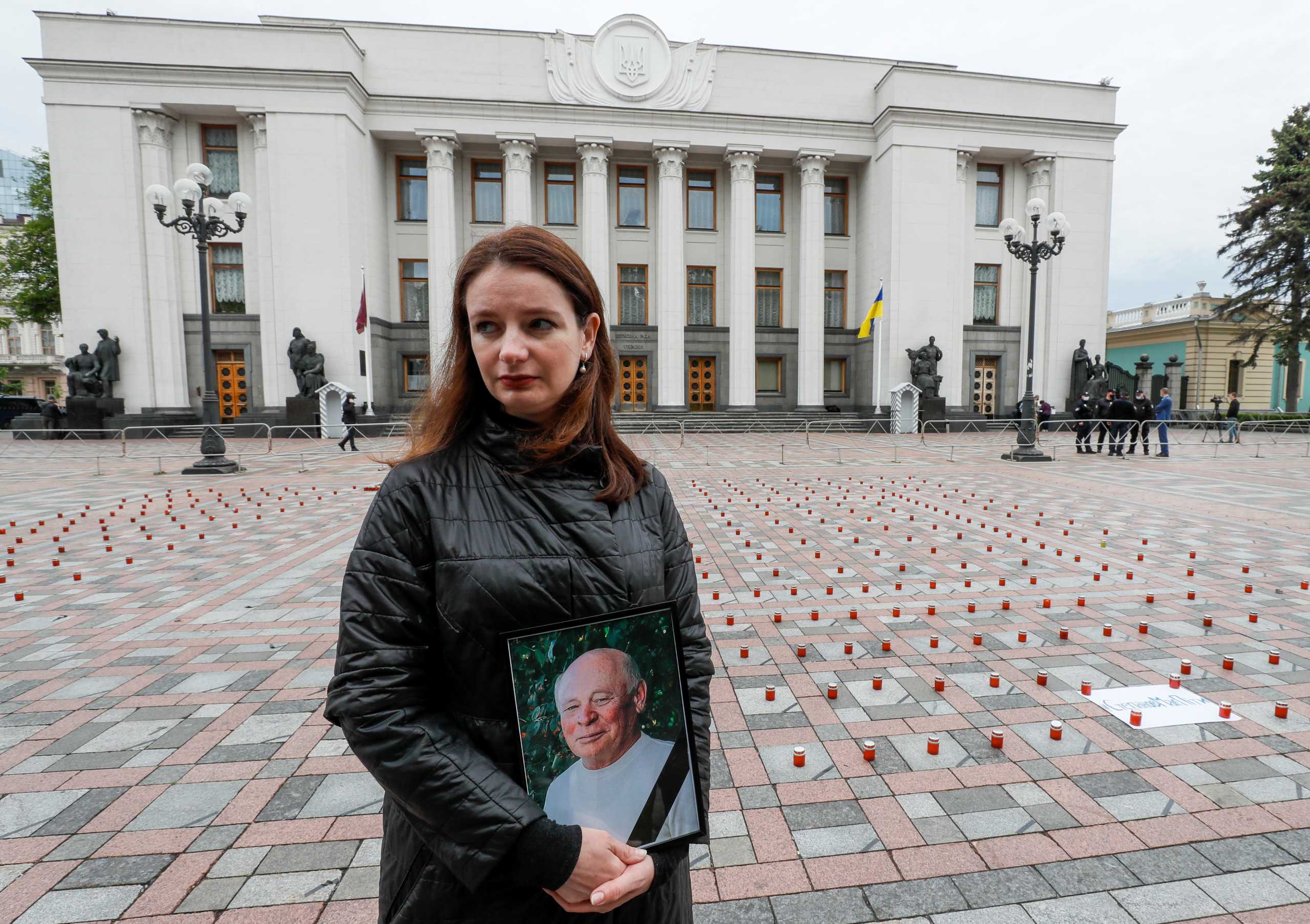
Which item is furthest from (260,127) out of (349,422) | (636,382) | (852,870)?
(852,870)

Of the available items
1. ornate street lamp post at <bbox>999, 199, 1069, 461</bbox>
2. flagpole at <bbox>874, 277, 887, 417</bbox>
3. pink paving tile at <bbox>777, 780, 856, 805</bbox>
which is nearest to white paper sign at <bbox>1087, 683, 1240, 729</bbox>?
pink paving tile at <bbox>777, 780, 856, 805</bbox>

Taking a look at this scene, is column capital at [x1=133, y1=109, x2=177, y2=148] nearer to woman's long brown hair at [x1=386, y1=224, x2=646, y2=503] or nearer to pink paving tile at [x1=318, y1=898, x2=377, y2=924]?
pink paving tile at [x1=318, y1=898, x2=377, y2=924]

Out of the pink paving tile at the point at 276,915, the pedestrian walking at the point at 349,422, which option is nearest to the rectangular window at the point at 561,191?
the pedestrian walking at the point at 349,422

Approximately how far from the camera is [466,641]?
133 cm

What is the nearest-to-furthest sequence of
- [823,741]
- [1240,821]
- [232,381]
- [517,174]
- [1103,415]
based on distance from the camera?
1. [1240,821]
2. [823,741]
3. [1103,415]
4. [232,381]
5. [517,174]

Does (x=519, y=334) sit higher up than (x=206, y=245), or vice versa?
(x=206, y=245)

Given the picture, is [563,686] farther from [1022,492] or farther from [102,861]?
[1022,492]

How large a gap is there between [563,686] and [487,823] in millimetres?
273

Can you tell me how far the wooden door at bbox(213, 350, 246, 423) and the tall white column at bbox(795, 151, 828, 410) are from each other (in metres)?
25.5

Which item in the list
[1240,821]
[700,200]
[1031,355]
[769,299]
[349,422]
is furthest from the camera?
[769,299]

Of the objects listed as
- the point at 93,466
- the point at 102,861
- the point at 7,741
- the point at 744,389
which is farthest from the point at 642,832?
the point at 744,389

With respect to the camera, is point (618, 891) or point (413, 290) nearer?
point (618, 891)

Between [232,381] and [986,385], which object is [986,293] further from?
[232,381]

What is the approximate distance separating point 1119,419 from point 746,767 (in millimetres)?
21535
